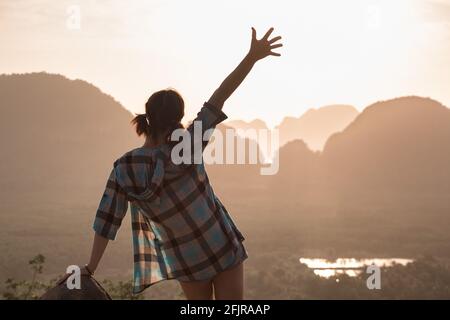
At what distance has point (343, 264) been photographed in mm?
62938

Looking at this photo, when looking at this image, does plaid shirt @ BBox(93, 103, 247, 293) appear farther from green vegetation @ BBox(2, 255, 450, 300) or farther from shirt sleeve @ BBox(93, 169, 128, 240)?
green vegetation @ BBox(2, 255, 450, 300)

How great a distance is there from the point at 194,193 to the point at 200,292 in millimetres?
550

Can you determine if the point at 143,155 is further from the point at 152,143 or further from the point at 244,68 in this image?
the point at 244,68

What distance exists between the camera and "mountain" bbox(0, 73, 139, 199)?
115 meters

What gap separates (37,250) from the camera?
60781 millimetres

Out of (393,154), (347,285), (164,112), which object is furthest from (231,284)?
(393,154)

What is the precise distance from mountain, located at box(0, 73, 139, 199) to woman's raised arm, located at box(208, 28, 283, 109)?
10446 cm

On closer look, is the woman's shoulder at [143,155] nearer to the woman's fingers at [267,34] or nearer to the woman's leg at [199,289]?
the woman's leg at [199,289]

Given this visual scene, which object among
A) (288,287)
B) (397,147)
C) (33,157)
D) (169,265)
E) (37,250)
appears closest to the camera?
(169,265)

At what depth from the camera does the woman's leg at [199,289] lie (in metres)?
2.93

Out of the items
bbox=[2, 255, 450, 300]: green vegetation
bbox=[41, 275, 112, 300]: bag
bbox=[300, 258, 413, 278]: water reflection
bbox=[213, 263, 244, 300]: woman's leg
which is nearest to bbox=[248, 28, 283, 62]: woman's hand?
bbox=[213, 263, 244, 300]: woman's leg

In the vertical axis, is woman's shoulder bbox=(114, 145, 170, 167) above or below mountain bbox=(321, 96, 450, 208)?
below

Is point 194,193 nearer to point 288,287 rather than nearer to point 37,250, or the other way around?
point 288,287
